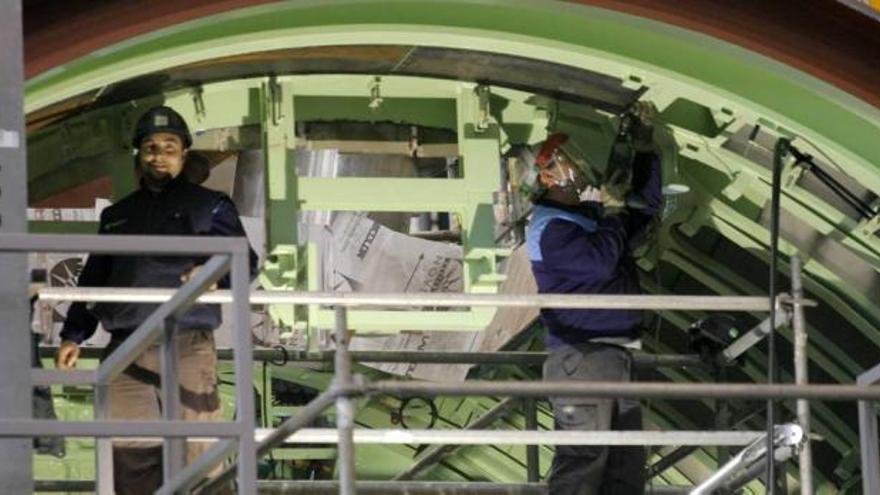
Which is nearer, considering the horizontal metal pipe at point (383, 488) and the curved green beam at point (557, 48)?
the curved green beam at point (557, 48)

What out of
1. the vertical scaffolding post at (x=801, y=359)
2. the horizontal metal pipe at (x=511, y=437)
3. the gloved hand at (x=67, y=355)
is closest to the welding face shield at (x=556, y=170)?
the vertical scaffolding post at (x=801, y=359)

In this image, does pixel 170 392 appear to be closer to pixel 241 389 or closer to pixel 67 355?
pixel 241 389

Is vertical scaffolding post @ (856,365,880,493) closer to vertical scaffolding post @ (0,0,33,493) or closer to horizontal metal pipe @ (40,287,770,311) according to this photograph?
horizontal metal pipe @ (40,287,770,311)

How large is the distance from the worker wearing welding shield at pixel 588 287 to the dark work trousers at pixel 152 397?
144 centimetres

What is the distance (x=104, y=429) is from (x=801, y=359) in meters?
4.39

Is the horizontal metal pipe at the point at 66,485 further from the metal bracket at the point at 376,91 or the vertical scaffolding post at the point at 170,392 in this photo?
the vertical scaffolding post at the point at 170,392

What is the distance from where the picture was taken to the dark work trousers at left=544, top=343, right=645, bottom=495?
11305mm

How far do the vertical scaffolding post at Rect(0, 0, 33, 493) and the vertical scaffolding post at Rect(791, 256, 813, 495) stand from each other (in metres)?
3.90

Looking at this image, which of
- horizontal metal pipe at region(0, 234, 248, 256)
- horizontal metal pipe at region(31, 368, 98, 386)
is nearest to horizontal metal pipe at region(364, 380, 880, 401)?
horizontal metal pipe at region(0, 234, 248, 256)

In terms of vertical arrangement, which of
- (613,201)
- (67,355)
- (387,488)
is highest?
(613,201)

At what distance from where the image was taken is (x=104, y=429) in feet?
25.3

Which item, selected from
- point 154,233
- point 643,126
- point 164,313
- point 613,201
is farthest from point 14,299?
point 643,126

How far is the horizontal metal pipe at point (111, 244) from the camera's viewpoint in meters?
7.74

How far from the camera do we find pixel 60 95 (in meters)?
10.6
